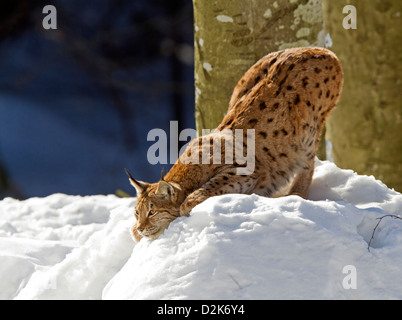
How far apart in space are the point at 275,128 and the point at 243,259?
1.36 m

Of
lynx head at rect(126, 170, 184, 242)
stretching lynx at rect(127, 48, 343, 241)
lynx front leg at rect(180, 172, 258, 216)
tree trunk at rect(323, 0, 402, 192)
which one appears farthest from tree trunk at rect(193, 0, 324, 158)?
lynx head at rect(126, 170, 184, 242)

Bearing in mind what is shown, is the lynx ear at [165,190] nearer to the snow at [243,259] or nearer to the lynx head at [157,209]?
the lynx head at [157,209]

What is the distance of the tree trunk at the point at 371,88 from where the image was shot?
506 centimetres

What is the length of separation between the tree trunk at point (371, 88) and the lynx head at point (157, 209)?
2395mm

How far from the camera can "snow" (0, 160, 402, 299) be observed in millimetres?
2674

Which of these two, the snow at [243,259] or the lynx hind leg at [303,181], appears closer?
the snow at [243,259]

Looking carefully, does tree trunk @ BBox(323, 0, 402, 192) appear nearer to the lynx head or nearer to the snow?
the snow

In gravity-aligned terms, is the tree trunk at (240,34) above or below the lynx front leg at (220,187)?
above

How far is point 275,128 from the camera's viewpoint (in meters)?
3.90

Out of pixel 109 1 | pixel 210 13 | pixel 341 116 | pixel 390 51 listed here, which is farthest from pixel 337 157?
pixel 109 1

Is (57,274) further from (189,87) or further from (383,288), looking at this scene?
(189,87)

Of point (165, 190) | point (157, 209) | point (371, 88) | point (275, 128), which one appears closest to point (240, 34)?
point (275, 128)

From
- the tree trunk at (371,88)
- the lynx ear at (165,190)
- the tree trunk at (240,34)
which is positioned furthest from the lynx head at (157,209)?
the tree trunk at (371,88)

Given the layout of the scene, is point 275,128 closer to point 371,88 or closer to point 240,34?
point 240,34
